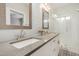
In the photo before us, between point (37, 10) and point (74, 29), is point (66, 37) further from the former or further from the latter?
point (37, 10)

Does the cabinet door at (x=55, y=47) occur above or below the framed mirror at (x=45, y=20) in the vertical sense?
below

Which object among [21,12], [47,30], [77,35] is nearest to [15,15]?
[21,12]

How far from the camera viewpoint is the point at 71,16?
1.54 metres

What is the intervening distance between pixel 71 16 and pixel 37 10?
2.13 ft

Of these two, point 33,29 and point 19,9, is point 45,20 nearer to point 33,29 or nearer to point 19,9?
point 33,29

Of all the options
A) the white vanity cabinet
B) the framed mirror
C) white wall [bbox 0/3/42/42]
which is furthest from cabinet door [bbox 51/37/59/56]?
white wall [bbox 0/3/42/42]

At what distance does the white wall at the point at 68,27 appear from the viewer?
1.51 m

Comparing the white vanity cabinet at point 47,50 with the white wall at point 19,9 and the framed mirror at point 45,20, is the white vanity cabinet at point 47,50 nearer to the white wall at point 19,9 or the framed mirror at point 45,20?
the framed mirror at point 45,20

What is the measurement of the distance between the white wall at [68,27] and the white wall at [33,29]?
35 centimetres

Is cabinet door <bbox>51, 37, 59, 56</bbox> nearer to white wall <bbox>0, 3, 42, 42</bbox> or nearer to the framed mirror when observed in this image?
the framed mirror

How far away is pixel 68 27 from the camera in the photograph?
157 cm

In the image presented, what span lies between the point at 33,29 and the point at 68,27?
619 mm

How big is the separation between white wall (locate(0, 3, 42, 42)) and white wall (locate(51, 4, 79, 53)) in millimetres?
353

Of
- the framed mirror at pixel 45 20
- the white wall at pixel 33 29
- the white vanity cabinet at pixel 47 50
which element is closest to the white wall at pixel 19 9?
the white wall at pixel 33 29
